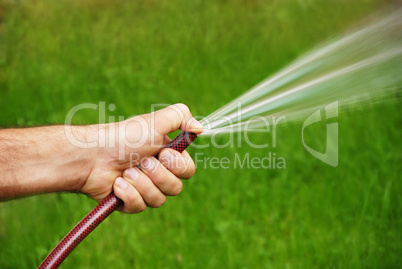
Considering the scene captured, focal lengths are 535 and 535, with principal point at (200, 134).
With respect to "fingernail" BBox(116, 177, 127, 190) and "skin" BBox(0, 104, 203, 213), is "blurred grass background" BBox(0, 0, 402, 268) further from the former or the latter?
A: "fingernail" BBox(116, 177, 127, 190)

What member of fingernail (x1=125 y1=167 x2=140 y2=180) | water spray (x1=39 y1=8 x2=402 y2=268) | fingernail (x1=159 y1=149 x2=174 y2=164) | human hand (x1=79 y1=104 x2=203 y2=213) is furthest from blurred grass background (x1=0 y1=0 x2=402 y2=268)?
fingernail (x1=159 y1=149 x2=174 y2=164)

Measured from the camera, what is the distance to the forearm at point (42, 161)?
2.45 meters

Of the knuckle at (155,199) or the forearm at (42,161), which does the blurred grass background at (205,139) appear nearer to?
the forearm at (42,161)

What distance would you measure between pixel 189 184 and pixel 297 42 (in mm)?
2112

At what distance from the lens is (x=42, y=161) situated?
251 cm

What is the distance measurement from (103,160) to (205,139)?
1.89 metres

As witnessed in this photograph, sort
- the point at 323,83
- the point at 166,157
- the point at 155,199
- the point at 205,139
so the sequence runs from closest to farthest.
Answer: the point at 166,157, the point at 155,199, the point at 323,83, the point at 205,139

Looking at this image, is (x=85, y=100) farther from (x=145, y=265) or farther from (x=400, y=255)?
(x=400, y=255)

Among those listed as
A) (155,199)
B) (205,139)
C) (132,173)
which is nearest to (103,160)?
(132,173)

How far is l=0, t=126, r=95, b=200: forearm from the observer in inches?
96.4

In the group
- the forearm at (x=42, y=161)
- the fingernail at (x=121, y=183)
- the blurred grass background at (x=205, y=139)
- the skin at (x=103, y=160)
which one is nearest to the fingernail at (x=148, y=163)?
the skin at (x=103, y=160)

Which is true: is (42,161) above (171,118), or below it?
below

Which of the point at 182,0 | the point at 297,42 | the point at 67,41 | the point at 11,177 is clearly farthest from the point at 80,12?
the point at 11,177

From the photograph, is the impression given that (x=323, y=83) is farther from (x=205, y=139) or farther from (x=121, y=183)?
(x=205, y=139)
